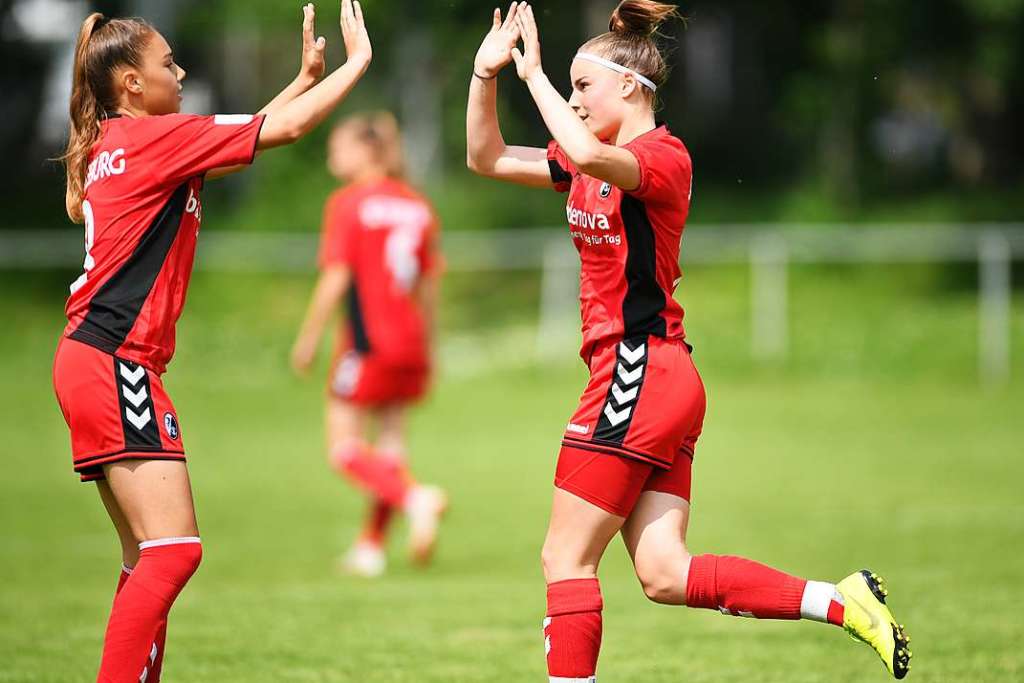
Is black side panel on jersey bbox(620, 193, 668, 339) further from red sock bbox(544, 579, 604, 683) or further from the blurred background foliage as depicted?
the blurred background foliage

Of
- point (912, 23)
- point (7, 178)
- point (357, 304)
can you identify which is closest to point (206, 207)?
point (7, 178)

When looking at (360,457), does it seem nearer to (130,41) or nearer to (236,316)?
(130,41)

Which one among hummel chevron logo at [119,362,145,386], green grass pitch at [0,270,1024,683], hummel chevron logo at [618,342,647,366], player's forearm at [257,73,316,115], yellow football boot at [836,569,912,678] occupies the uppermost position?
player's forearm at [257,73,316,115]

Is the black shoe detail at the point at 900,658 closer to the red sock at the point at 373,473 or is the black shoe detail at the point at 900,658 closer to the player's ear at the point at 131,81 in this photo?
the player's ear at the point at 131,81

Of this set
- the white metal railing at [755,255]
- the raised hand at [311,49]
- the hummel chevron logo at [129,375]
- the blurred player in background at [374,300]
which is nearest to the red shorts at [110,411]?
the hummel chevron logo at [129,375]

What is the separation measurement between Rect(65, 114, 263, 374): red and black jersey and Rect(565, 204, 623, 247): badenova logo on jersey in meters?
0.96

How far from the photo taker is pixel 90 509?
10.9 metres

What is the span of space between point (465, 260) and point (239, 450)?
8415mm

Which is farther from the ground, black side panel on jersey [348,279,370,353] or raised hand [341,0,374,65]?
raised hand [341,0,374,65]

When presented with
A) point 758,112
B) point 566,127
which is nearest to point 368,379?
point 566,127

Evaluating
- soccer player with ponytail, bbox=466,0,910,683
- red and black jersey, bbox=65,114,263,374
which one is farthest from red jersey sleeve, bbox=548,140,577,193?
red and black jersey, bbox=65,114,263,374

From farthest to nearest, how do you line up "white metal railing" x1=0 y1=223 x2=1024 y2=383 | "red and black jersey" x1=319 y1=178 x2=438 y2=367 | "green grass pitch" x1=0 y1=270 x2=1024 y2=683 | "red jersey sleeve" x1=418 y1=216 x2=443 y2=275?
"white metal railing" x1=0 y1=223 x2=1024 y2=383, "red jersey sleeve" x1=418 y1=216 x2=443 y2=275, "red and black jersey" x1=319 y1=178 x2=438 y2=367, "green grass pitch" x1=0 y1=270 x2=1024 y2=683

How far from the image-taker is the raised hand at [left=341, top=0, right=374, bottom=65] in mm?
4445

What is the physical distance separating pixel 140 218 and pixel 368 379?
4.72 m
